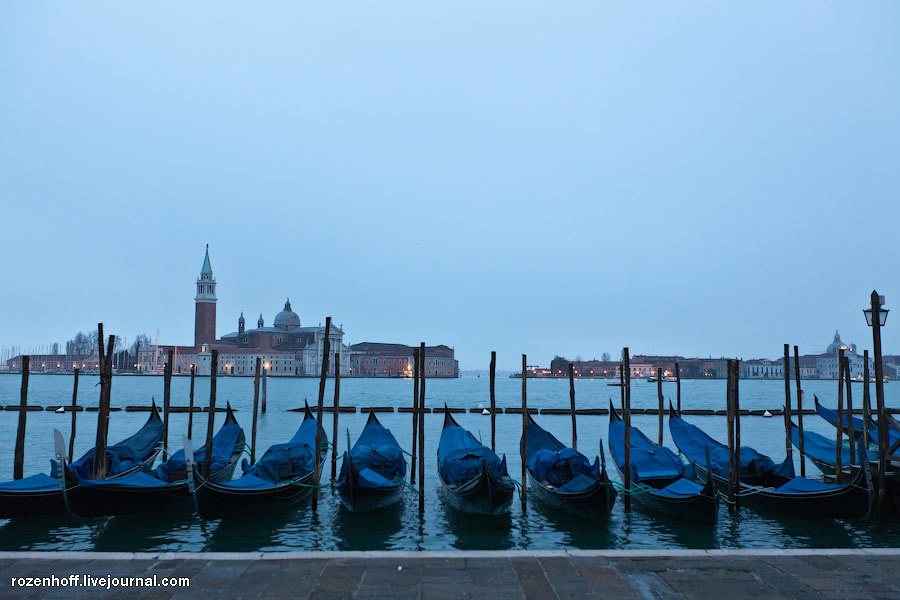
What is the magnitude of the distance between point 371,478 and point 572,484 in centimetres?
300

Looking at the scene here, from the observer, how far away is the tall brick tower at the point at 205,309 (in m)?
110

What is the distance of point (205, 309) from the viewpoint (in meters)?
111

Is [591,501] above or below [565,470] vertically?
below

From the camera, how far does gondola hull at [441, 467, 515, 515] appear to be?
30.4ft

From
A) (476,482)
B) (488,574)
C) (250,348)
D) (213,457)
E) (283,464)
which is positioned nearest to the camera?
(488,574)

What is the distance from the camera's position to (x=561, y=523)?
938cm

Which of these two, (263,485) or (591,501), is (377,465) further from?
(591,501)

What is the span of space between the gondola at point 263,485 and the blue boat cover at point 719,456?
19.8 ft

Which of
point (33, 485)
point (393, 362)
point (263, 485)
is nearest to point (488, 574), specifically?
point (263, 485)

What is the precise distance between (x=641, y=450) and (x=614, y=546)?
3.45 metres

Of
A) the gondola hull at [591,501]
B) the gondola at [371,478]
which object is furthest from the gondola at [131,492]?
the gondola hull at [591,501]

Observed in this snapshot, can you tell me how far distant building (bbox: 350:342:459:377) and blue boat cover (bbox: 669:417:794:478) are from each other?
10482 centimetres

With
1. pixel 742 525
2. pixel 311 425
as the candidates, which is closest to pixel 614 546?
pixel 742 525

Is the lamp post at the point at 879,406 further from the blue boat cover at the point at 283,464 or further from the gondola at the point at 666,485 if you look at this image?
the blue boat cover at the point at 283,464
